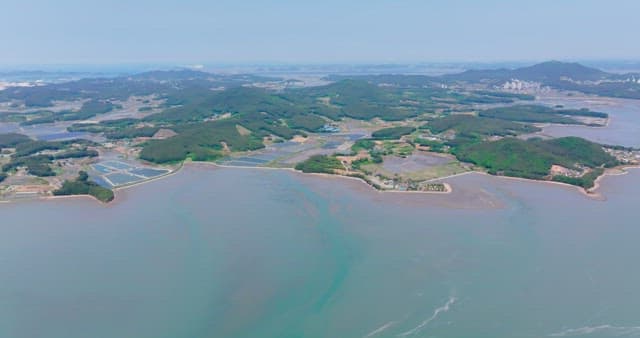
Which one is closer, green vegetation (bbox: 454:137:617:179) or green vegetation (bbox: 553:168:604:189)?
green vegetation (bbox: 553:168:604:189)

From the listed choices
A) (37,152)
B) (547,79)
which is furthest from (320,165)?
(547,79)

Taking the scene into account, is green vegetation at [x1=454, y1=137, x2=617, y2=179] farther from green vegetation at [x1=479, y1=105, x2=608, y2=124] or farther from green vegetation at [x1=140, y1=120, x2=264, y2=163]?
green vegetation at [x1=479, y1=105, x2=608, y2=124]

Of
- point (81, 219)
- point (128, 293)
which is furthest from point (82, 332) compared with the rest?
point (81, 219)

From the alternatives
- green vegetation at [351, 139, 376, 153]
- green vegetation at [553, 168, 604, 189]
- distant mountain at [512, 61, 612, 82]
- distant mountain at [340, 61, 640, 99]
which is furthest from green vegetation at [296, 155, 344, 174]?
distant mountain at [512, 61, 612, 82]

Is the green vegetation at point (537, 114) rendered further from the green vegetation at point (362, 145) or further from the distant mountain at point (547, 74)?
the distant mountain at point (547, 74)

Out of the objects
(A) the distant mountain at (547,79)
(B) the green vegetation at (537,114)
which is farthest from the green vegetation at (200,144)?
(A) the distant mountain at (547,79)

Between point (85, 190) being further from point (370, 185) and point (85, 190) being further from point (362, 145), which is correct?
point (362, 145)
